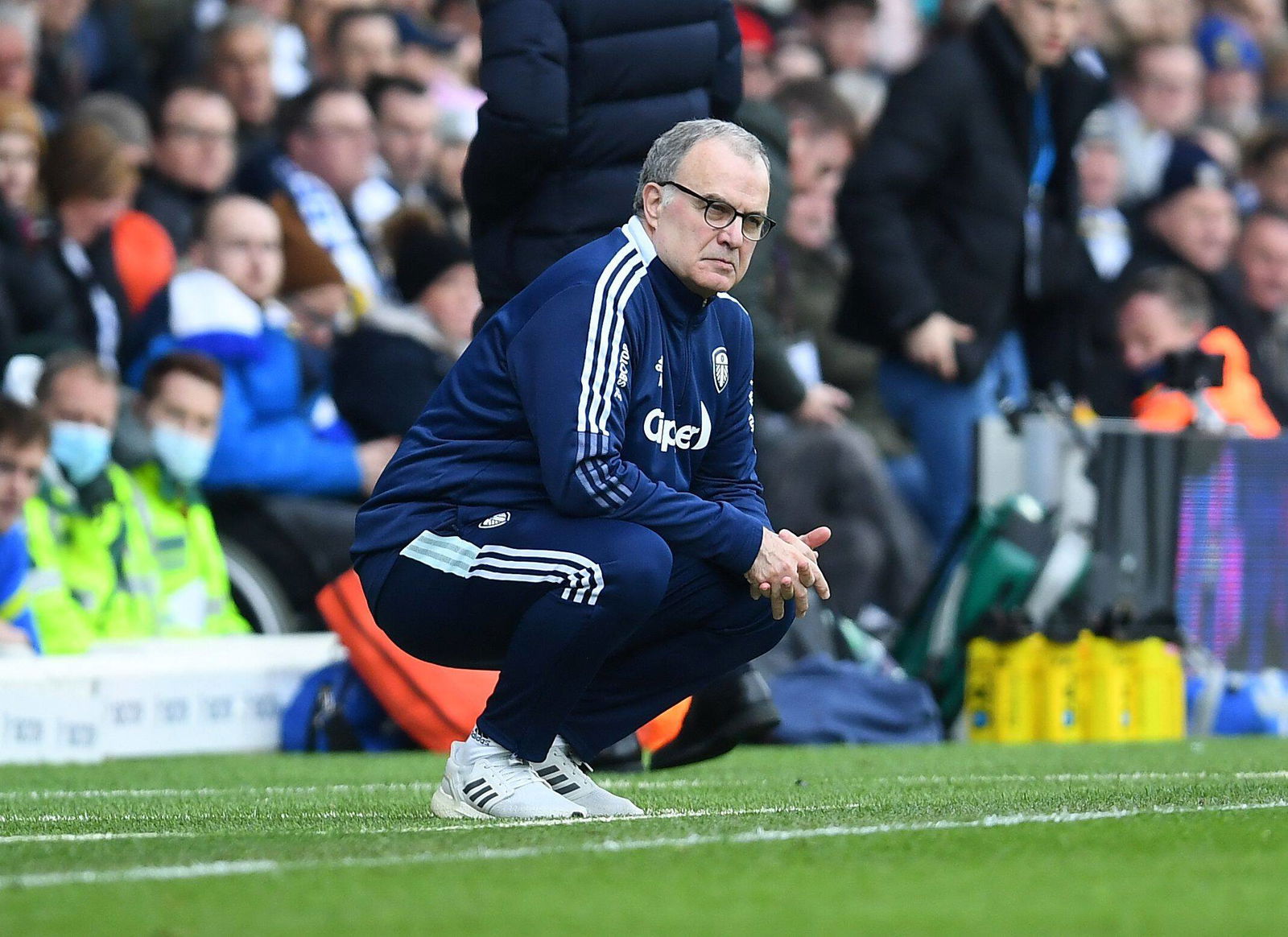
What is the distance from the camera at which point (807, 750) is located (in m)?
7.83

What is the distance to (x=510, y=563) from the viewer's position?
479 centimetres

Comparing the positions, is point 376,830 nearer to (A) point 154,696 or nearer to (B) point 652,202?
(B) point 652,202

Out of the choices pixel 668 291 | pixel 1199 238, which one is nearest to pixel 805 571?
pixel 668 291

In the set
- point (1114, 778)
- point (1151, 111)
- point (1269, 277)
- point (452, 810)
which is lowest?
point (1114, 778)

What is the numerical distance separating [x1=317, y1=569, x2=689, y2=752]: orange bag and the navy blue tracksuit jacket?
2526mm

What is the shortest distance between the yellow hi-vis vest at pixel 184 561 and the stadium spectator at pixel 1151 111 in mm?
6792

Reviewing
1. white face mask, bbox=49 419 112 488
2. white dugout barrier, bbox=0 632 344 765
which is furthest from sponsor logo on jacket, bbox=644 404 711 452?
white face mask, bbox=49 419 112 488

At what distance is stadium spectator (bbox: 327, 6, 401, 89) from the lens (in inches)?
478

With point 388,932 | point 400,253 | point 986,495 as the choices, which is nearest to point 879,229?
point 986,495

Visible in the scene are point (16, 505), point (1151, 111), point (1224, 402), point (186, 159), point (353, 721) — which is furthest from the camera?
point (1151, 111)

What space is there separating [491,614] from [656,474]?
1.40ft

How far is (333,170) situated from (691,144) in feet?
20.5

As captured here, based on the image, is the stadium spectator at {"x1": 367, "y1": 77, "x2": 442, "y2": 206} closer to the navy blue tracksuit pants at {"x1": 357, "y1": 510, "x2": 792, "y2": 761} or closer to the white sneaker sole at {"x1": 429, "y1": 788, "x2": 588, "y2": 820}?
the navy blue tracksuit pants at {"x1": 357, "y1": 510, "x2": 792, "y2": 761}

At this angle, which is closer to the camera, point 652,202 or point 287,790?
point 652,202
